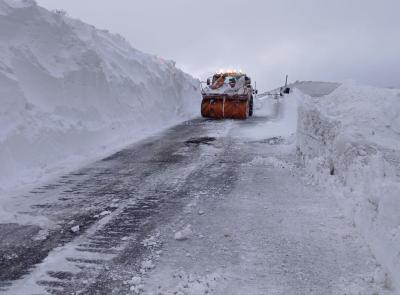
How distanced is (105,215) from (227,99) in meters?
15.6

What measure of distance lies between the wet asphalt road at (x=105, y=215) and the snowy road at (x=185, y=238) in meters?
0.01

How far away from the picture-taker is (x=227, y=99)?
837 inches

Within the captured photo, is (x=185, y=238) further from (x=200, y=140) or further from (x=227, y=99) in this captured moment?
(x=227, y=99)

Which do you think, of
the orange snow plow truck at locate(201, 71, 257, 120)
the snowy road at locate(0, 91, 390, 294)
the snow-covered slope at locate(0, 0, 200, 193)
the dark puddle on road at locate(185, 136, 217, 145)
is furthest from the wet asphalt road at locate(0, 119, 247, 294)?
the orange snow plow truck at locate(201, 71, 257, 120)

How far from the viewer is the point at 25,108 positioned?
35.0 ft

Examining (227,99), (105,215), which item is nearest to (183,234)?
(105,215)

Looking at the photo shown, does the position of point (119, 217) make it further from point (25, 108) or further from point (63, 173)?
point (25, 108)

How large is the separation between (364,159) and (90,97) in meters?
10.2

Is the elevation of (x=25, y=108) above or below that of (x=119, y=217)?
above

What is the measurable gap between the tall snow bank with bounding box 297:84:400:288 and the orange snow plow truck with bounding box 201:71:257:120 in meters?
7.73

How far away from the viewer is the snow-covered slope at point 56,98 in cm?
966

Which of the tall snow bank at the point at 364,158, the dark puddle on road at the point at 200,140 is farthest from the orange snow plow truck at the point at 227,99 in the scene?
the tall snow bank at the point at 364,158

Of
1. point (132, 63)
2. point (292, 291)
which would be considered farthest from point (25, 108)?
point (132, 63)

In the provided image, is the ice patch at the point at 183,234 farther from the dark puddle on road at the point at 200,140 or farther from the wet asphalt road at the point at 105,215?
the dark puddle on road at the point at 200,140
